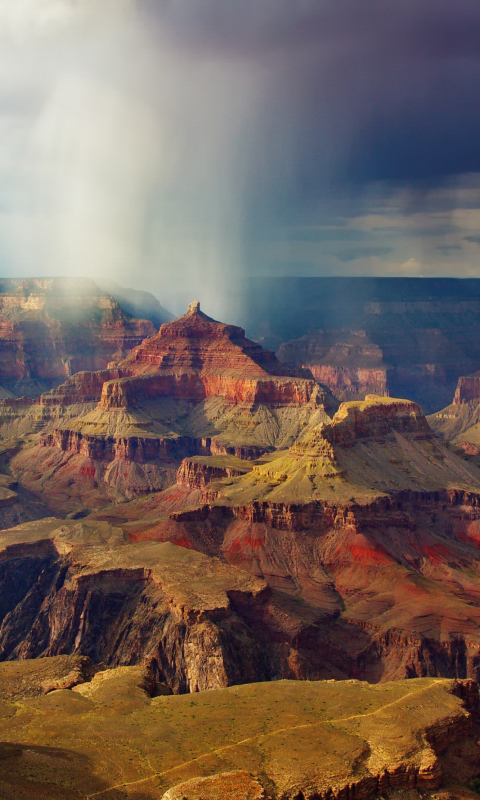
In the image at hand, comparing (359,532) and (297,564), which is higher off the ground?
(359,532)

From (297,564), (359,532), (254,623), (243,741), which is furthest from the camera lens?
(359,532)

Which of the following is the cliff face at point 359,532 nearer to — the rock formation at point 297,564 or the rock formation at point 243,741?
the rock formation at point 297,564

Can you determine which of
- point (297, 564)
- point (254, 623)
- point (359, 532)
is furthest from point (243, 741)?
point (359, 532)

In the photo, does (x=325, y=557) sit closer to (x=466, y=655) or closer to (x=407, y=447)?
(x=466, y=655)

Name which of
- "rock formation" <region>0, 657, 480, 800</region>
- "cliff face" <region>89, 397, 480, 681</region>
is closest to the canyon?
"rock formation" <region>0, 657, 480, 800</region>

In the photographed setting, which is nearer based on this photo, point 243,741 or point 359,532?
point 243,741

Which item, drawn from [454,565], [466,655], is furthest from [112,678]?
[454,565]

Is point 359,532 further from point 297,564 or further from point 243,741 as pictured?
point 243,741

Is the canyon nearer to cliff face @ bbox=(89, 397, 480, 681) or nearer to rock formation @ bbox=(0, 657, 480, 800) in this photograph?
Result: rock formation @ bbox=(0, 657, 480, 800)

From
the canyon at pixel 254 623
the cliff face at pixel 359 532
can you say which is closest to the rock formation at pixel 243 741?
the canyon at pixel 254 623

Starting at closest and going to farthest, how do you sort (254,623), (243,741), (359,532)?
1. (243,741)
2. (254,623)
3. (359,532)
